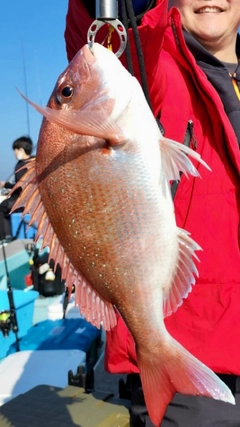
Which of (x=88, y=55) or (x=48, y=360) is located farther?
(x=48, y=360)

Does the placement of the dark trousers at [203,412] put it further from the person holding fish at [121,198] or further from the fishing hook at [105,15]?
the fishing hook at [105,15]

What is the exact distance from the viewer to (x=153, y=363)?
1176 mm

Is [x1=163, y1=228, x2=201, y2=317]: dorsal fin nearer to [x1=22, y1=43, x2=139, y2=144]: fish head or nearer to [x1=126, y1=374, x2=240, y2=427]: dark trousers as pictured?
[x1=22, y1=43, x2=139, y2=144]: fish head

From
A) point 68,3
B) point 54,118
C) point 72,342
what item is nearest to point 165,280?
point 54,118

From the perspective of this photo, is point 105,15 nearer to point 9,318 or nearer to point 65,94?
point 65,94

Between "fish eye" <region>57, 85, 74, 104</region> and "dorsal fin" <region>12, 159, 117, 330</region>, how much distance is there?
0.18 meters

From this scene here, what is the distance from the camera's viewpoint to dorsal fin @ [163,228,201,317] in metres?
1.20

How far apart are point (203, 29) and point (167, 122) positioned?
21.0 inches

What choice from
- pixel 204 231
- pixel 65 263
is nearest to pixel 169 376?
pixel 65 263

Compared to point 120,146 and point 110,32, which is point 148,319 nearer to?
point 120,146

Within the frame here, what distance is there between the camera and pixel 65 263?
1243 millimetres

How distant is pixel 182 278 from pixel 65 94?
57 cm

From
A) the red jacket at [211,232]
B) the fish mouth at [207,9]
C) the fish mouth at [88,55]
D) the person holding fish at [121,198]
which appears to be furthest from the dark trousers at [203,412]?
the fish mouth at [207,9]

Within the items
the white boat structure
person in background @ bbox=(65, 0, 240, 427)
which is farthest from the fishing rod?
person in background @ bbox=(65, 0, 240, 427)
